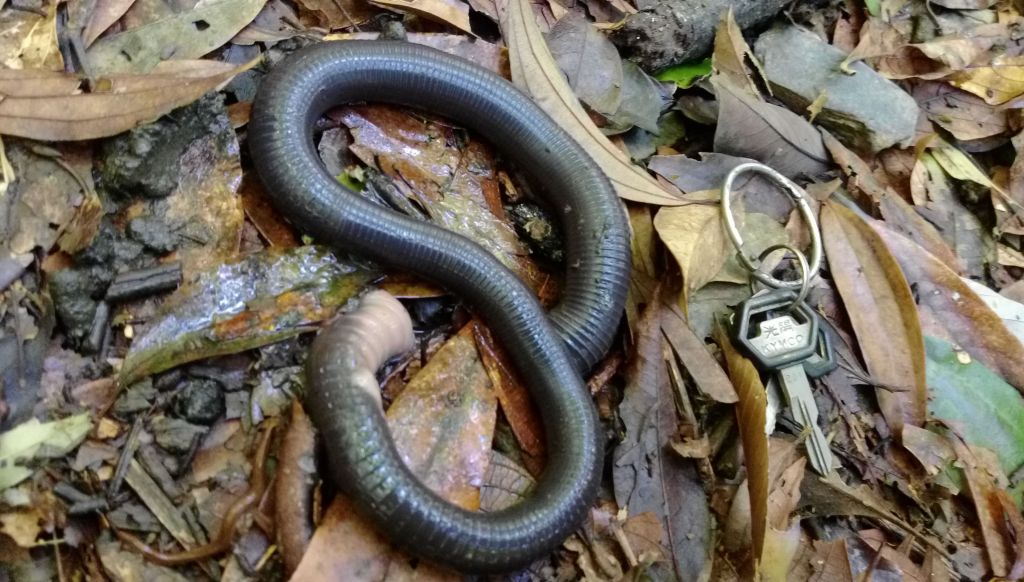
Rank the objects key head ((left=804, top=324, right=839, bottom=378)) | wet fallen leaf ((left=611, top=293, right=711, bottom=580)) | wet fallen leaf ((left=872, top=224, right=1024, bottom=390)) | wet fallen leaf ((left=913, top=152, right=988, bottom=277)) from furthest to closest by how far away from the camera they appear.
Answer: wet fallen leaf ((left=913, top=152, right=988, bottom=277)), wet fallen leaf ((left=872, top=224, right=1024, bottom=390)), key head ((left=804, top=324, right=839, bottom=378)), wet fallen leaf ((left=611, top=293, right=711, bottom=580))

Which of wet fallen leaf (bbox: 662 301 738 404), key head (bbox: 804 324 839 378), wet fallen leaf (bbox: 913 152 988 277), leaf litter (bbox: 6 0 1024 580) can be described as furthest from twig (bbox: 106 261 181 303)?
wet fallen leaf (bbox: 913 152 988 277)

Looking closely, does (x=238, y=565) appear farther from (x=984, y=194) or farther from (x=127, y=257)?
(x=984, y=194)

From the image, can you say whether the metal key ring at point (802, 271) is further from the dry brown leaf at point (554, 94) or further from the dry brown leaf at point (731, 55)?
the dry brown leaf at point (731, 55)

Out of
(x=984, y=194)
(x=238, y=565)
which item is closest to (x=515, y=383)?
(x=238, y=565)

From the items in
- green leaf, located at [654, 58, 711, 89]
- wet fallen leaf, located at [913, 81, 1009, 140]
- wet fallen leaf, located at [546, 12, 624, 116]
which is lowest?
wet fallen leaf, located at [913, 81, 1009, 140]

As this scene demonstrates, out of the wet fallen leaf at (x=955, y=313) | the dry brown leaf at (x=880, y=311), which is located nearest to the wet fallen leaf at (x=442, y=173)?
the dry brown leaf at (x=880, y=311)

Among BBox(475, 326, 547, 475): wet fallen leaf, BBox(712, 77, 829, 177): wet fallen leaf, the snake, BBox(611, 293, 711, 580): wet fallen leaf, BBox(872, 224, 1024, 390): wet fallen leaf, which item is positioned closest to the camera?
the snake

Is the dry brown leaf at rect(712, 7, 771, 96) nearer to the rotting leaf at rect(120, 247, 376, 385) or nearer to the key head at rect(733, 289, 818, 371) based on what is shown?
the key head at rect(733, 289, 818, 371)
